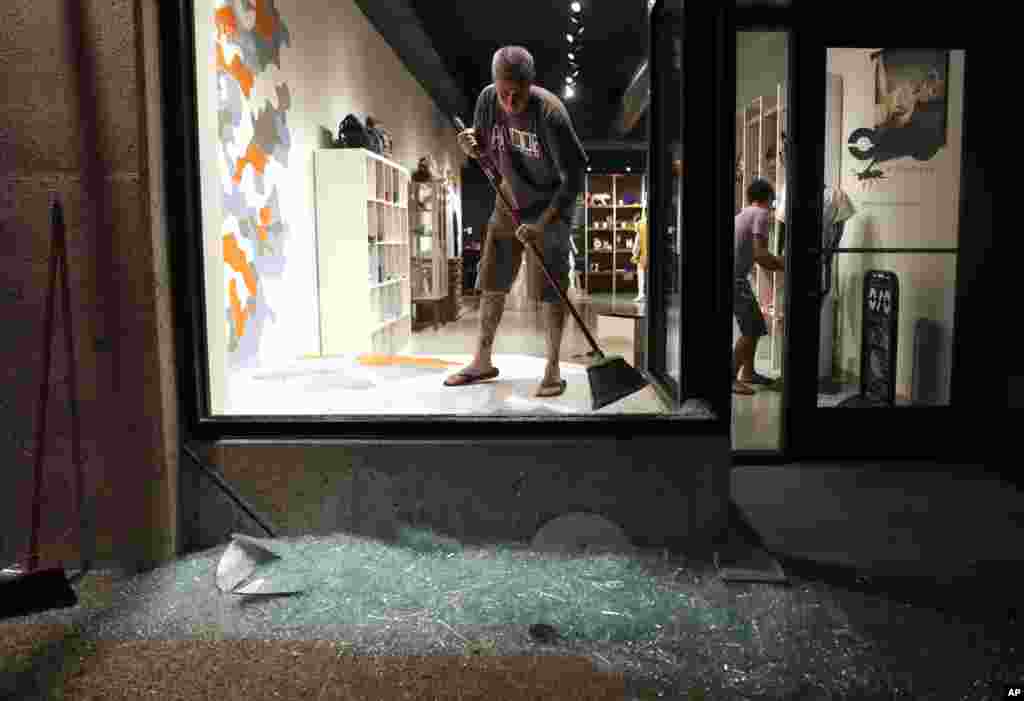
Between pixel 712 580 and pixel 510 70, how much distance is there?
194 centimetres

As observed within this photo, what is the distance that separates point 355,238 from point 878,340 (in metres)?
3.46

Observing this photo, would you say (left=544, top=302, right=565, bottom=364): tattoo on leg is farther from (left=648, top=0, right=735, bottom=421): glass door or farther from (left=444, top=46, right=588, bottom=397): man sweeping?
(left=648, top=0, right=735, bottom=421): glass door

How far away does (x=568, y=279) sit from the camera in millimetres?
3268

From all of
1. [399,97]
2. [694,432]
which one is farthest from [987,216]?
[399,97]

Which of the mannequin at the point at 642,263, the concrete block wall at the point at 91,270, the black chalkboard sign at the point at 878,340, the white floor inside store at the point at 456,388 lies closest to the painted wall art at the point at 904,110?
the black chalkboard sign at the point at 878,340

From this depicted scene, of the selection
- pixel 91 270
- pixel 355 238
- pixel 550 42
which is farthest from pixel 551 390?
pixel 355 238

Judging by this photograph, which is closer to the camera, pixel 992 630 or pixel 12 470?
pixel 992 630

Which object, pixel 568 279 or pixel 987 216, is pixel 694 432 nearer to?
pixel 568 279

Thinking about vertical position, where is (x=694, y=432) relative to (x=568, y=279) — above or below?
below

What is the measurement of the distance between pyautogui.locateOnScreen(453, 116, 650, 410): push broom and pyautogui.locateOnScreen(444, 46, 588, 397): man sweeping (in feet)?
0.08

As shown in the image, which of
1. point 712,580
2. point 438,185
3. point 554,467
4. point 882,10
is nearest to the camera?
point 712,580

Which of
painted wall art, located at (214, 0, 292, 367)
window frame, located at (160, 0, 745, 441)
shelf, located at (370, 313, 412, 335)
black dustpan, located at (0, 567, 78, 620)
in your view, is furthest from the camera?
shelf, located at (370, 313, 412, 335)

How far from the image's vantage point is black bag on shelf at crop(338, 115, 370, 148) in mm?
5980

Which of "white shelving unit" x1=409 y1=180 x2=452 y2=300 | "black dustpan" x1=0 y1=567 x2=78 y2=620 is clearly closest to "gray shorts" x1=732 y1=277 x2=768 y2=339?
"white shelving unit" x1=409 y1=180 x2=452 y2=300
